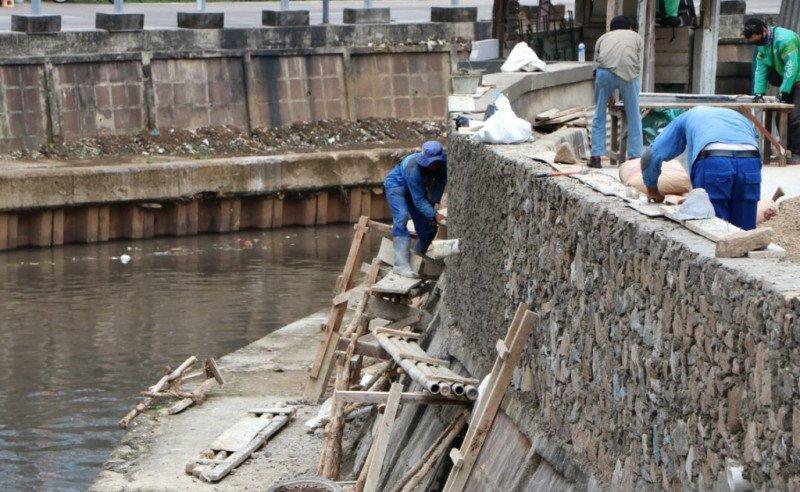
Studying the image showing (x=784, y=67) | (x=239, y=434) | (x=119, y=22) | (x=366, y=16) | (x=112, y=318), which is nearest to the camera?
(x=239, y=434)

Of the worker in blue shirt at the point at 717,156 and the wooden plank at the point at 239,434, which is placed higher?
the worker in blue shirt at the point at 717,156

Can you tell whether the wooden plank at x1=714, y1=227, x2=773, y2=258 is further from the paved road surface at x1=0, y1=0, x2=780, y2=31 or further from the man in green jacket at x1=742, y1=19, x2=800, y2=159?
the paved road surface at x1=0, y1=0, x2=780, y2=31

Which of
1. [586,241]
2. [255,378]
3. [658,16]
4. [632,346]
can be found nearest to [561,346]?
[586,241]

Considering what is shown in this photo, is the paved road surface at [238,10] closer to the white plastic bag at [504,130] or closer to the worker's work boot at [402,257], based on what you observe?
the worker's work boot at [402,257]

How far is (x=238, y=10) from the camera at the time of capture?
36688 mm

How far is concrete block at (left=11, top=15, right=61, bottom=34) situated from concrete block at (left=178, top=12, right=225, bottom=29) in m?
2.78

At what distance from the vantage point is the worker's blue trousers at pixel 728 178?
8.18 meters

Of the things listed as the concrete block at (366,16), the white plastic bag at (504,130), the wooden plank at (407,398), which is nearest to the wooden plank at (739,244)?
the wooden plank at (407,398)

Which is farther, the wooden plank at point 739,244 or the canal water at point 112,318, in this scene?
the canal water at point 112,318

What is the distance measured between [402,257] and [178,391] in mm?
2995

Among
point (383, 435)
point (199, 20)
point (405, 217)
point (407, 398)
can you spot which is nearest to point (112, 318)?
point (405, 217)

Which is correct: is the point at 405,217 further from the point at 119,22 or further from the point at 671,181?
the point at 119,22

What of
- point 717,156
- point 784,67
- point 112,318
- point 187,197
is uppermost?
point 784,67

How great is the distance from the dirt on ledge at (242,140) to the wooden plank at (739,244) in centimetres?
2160
